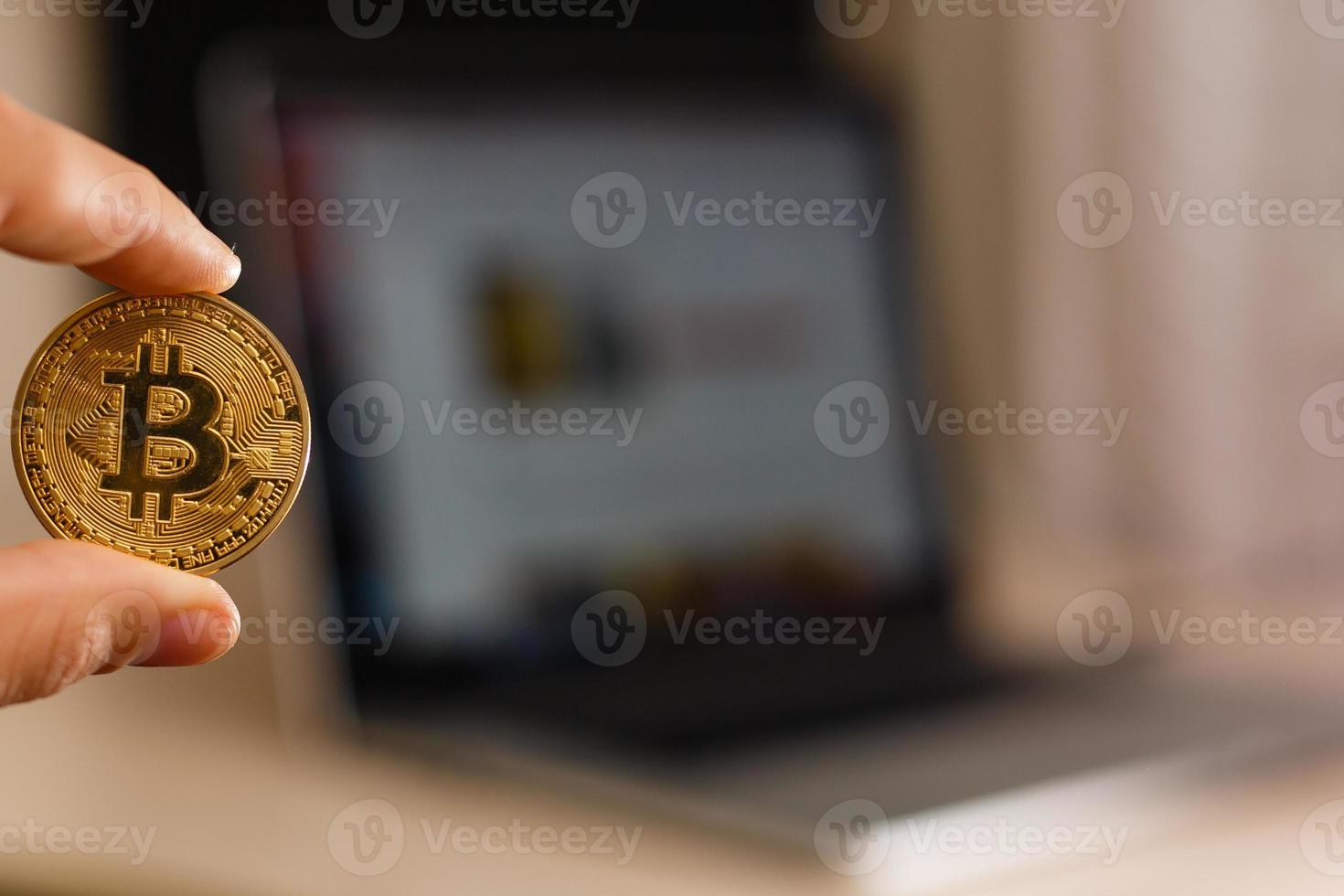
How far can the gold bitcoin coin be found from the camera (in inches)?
21.3

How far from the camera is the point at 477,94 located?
992 mm

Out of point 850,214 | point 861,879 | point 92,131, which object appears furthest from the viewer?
point 850,214

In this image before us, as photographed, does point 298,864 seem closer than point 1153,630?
Yes

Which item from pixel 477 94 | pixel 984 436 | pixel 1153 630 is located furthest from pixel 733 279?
pixel 1153 630

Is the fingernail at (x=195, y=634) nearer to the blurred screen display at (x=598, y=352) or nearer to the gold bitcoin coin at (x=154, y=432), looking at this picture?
the gold bitcoin coin at (x=154, y=432)

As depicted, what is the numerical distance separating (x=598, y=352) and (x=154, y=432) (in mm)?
552

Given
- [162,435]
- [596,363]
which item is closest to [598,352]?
[596,363]

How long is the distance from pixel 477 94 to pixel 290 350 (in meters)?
0.29

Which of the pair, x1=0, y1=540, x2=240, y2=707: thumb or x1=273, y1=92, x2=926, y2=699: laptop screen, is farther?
x1=273, y1=92, x2=926, y2=699: laptop screen

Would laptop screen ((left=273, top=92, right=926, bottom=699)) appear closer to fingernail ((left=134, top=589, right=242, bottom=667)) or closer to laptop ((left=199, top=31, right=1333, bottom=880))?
laptop ((left=199, top=31, right=1333, bottom=880))

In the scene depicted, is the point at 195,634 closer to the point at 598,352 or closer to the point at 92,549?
the point at 92,549

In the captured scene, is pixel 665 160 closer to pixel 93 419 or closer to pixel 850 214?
pixel 850 214

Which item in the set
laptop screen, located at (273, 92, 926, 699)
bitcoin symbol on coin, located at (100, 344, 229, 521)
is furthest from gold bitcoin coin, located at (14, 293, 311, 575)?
laptop screen, located at (273, 92, 926, 699)

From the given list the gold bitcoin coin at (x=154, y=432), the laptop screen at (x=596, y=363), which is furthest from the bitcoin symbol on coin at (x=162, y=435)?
the laptop screen at (x=596, y=363)
